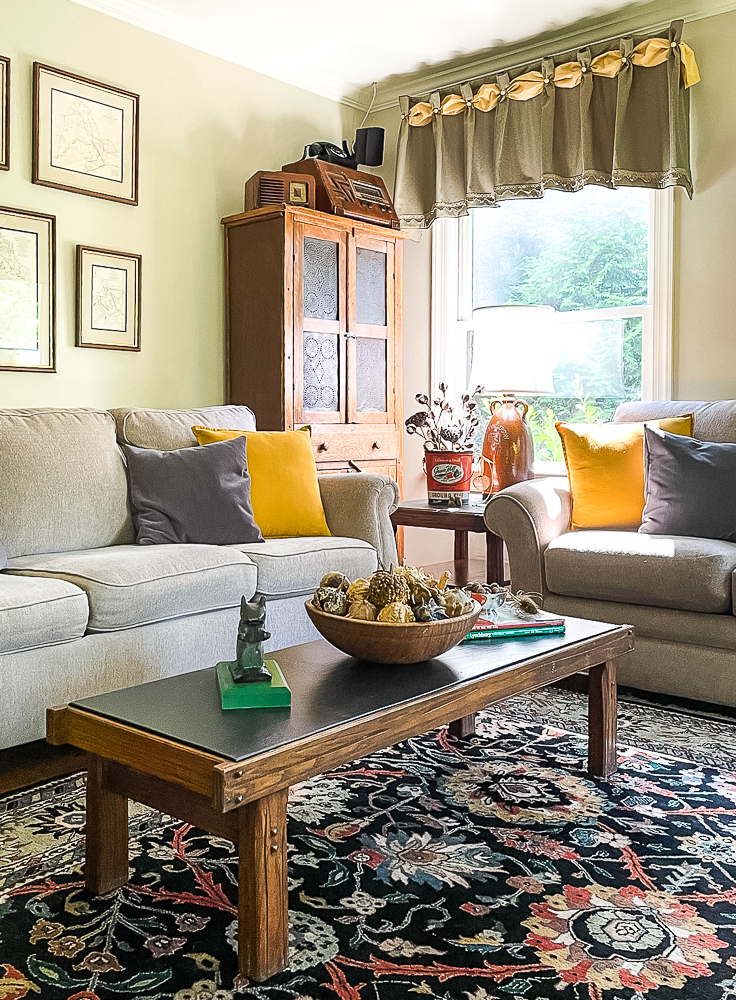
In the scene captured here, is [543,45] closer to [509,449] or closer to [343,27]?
[343,27]

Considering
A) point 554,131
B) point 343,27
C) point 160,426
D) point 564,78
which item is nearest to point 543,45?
point 564,78

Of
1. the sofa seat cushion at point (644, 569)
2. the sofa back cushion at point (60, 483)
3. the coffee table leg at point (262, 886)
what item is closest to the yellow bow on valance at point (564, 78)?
the sofa seat cushion at point (644, 569)

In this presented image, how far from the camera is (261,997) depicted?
1.37m

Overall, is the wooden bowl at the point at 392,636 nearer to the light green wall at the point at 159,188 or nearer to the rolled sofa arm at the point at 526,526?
the rolled sofa arm at the point at 526,526

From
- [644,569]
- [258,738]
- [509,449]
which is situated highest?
[509,449]

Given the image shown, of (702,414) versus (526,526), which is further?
(702,414)

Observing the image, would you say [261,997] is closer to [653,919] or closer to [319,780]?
[653,919]

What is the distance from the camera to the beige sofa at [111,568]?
7.21 ft

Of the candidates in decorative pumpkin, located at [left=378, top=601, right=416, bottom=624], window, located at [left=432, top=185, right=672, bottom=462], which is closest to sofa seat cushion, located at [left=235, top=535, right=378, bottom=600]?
decorative pumpkin, located at [left=378, top=601, right=416, bottom=624]

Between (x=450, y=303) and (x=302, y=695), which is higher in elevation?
(x=450, y=303)

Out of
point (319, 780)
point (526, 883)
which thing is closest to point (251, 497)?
point (319, 780)

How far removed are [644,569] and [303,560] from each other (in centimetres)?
106

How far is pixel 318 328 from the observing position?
13.8ft

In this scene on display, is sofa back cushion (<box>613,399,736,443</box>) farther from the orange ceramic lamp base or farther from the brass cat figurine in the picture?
the brass cat figurine
